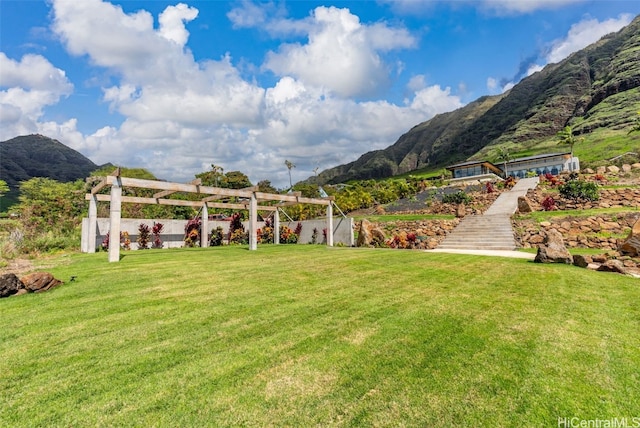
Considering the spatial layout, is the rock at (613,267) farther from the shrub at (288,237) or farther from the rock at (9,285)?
the shrub at (288,237)

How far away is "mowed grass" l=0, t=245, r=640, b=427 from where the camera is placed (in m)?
2.26

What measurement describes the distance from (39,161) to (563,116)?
174 meters

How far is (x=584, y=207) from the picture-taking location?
16.5 meters

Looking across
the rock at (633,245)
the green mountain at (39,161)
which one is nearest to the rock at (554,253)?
the rock at (633,245)

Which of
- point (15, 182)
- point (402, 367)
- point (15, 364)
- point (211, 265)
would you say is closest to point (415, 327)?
point (402, 367)

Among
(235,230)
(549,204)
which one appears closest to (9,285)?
(235,230)

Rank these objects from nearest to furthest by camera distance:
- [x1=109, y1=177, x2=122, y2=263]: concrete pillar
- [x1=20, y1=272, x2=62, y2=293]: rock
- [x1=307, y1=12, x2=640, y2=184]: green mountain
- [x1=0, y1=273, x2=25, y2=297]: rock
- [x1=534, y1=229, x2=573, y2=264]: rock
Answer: [x1=0, y1=273, x2=25, y2=297]: rock → [x1=20, y1=272, x2=62, y2=293]: rock → [x1=534, y1=229, x2=573, y2=264]: rock → [x1=109, y1=177, x2=122, y2=263]: concrete pillar → [x1=307, y1=12, x2=640, y2=184]: green mountain

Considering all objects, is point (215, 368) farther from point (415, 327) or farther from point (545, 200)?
point (545, 200)

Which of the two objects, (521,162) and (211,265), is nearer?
(211,265)

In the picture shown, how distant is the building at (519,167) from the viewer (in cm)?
4234

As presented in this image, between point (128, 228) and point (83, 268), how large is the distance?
10349mm

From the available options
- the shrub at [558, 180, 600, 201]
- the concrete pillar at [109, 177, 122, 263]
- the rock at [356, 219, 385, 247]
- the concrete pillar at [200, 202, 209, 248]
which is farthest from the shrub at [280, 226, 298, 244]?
the shrub at [558, 180, 600, 201]

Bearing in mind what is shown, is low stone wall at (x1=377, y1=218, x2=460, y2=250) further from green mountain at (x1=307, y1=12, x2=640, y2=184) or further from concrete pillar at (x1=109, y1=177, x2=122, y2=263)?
green mountain at (x1=307, y1=12, x2=640, y2=184)

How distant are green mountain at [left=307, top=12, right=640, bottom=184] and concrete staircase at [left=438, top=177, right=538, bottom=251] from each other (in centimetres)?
3512
